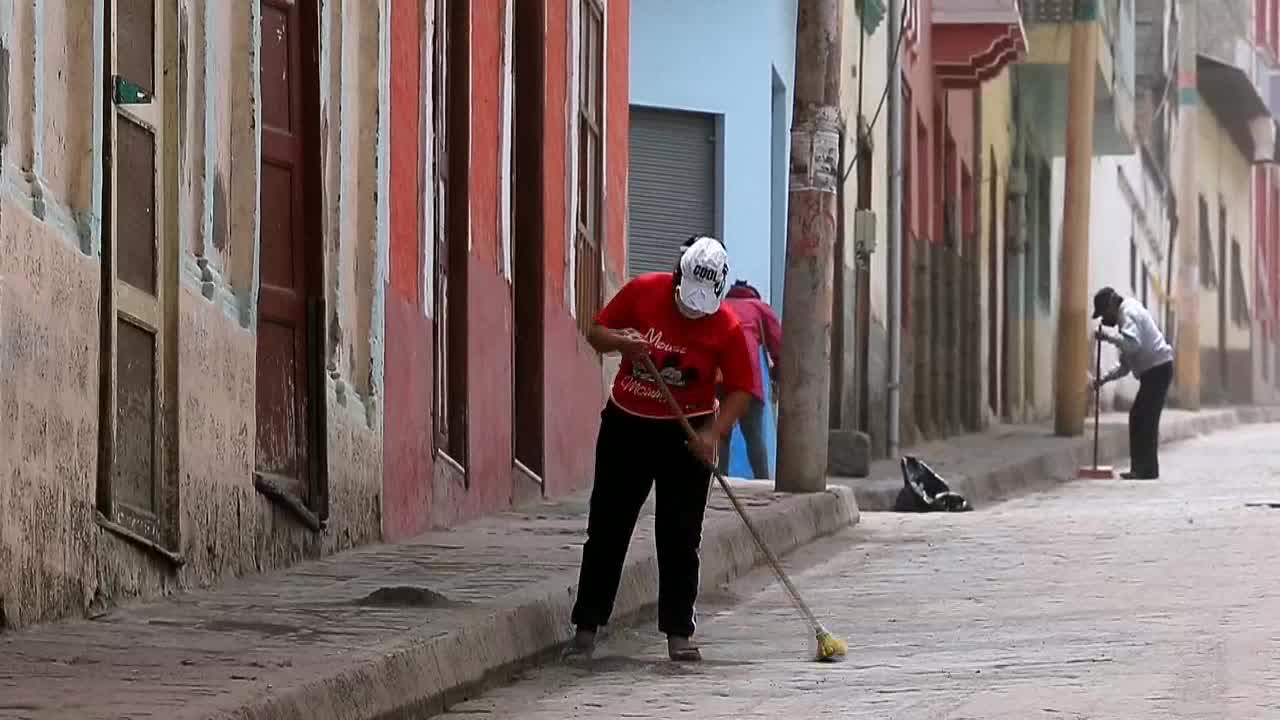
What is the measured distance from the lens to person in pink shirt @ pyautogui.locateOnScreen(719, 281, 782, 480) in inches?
722

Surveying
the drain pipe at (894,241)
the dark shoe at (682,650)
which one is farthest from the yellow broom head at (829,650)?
the drain pipe at (894,241)

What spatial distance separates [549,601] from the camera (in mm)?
10000

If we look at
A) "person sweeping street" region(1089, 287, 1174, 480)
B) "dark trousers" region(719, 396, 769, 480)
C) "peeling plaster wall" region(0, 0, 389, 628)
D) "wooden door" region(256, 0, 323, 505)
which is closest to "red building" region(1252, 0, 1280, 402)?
"person sweeping street" region(1089, 287, 1174, 480)

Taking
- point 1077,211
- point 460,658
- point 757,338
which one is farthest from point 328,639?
point 1077,211

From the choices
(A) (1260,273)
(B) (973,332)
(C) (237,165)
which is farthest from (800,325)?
(A) (1260,273)

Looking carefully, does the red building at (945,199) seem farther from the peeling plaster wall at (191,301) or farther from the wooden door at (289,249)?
the wooden door at (289,249)

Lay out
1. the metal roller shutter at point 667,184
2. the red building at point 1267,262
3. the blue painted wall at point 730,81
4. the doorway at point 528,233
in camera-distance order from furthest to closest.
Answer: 1. the red building at point 1267,262
2. the blue painted wall at point 730,81
3. the metal roller shutter at point 667,184
4. the doorway at point 528,233

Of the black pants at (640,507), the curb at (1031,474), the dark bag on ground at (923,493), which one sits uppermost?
the black pants at (640,507)

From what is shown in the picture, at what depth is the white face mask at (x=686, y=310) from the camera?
954 centimetres

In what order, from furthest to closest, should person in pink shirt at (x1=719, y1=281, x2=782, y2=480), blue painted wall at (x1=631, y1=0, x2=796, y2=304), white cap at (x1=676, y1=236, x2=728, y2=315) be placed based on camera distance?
1. blue painted wall at (x1=631, y1=0, x2=796, y2=304)
2. person in pink shirt at (x1=719, y1=281, x2=782, y2=480)
3. white cap at (x1=676, y1=236, x2=728, y2=315)

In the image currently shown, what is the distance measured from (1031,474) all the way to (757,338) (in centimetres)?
682

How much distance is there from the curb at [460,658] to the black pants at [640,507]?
24cm

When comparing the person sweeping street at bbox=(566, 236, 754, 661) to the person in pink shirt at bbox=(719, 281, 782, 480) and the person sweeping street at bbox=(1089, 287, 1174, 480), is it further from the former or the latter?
the person sweeping street at bbox=(1089, 287, 1174, 480)

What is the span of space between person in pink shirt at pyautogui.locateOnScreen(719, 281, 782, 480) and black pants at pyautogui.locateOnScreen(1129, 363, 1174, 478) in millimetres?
5049
